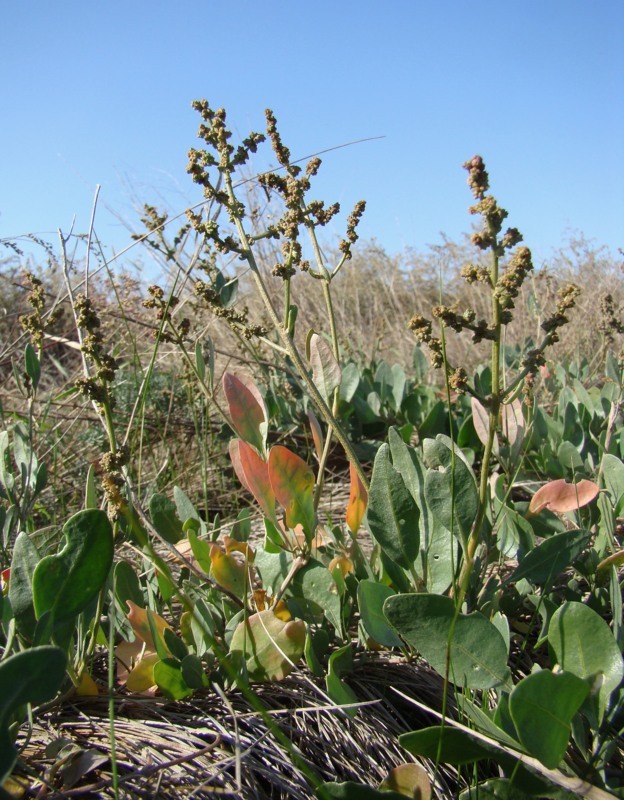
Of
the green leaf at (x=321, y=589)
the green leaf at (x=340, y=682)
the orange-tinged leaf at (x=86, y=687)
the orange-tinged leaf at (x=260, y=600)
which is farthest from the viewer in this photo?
the orange-tinged leaf at (x=260, y=600)

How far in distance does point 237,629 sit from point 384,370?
1797mm

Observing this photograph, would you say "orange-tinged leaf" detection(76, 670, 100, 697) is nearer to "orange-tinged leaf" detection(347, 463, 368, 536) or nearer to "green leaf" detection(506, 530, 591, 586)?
"orange-tinged leaf" detection(347, 463, 368, 536)

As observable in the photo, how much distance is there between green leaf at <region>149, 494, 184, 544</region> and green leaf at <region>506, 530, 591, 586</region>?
0.80 metres

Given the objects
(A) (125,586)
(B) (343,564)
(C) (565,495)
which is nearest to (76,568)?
(A) (125,586)

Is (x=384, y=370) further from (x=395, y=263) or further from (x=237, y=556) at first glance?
(x=395, y=263)

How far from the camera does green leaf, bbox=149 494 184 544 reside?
161 cm

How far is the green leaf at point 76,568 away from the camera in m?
1.03

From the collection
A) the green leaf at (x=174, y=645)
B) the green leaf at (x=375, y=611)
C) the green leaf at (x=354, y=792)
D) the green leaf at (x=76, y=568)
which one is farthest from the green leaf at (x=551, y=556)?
the green leaf at (x=76, y=568)

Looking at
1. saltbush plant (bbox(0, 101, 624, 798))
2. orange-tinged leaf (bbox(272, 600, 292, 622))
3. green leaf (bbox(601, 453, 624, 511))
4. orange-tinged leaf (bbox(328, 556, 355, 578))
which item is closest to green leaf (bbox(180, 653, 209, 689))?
saltbush plant (bbox(0, 101, 624, 798))

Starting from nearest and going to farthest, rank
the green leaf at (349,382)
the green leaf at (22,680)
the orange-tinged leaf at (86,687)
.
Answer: the green leaf at (22,680)
the orange-tinged leaf at (86,687)
the green leaf at (349,382)

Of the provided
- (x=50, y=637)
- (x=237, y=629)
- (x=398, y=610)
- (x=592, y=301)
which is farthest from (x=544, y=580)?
(x=592, y=301)

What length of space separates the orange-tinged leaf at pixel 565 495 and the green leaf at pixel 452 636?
0.45 m

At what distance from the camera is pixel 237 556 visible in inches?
74.9

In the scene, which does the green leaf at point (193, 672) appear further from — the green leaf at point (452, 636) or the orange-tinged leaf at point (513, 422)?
the orange-tinged leaf at point (513, 422)
